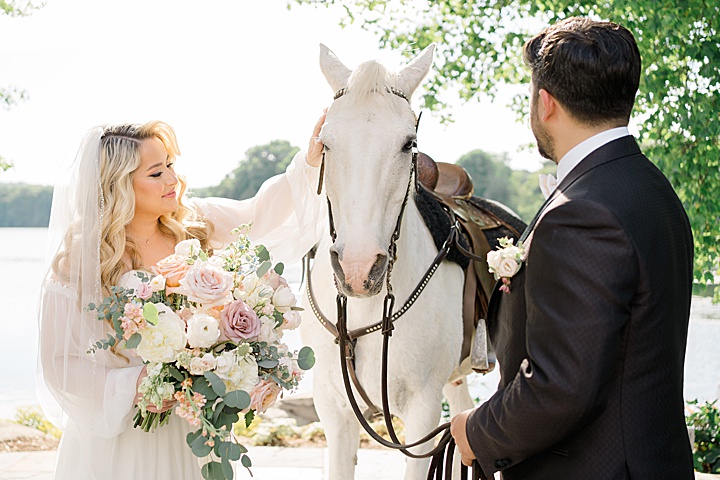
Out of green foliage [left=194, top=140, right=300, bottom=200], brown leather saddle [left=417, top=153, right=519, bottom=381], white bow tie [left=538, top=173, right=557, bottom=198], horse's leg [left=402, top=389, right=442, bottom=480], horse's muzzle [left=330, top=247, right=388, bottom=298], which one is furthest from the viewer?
green foliage [left=194, top=140, right=300, bottom=200]

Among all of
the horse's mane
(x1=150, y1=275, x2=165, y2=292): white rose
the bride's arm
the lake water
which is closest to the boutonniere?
the horse's mane

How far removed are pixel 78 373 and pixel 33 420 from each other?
5029mm

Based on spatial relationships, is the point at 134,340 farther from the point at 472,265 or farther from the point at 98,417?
the point at 472,265

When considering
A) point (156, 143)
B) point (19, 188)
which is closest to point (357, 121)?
point (156, 143)

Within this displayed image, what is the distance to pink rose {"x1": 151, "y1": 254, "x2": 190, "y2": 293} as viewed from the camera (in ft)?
7.00

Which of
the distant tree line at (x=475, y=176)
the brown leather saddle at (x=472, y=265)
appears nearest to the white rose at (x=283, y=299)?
the brown leather saddle at (x=472, y=265)

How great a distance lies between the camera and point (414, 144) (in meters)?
2.37

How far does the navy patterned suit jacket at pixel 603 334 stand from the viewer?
1.38m

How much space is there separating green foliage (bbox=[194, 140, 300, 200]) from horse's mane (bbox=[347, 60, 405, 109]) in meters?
42.6

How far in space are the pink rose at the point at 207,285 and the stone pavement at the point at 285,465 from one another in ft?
8.68

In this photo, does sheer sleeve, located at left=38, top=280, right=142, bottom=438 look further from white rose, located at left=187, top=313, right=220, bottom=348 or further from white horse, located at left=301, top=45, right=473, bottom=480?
white horse, located at left=301, top=45, right=473, bottom=480

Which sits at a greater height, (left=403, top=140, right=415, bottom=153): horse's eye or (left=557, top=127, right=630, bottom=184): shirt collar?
(left=557, top=127, right=630, bottom=184): shirt collar

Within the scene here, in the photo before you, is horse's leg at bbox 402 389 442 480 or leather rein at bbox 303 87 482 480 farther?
horse's leg at bbox 402 389 442 480

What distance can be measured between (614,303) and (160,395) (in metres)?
1.28
